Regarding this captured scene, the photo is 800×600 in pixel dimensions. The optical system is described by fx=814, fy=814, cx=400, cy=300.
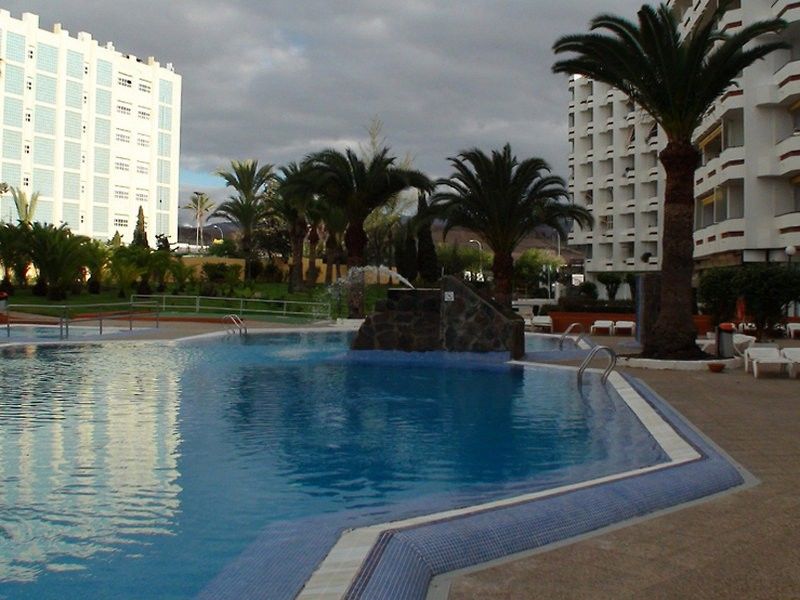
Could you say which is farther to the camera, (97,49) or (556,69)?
(97,49)

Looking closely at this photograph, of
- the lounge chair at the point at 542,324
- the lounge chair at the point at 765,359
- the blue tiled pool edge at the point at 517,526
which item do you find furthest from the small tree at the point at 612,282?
the blue tiled pool edge at the point at 517,526

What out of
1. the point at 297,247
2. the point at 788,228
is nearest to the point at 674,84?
the point at 788,228

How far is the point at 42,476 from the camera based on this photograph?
7.22 meters

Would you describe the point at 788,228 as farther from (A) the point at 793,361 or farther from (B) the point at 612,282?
(B) the point at 612,282

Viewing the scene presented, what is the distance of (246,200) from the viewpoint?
60.3 meters

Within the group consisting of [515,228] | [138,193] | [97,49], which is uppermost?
[97,49]

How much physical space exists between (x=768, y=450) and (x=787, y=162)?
32650mm

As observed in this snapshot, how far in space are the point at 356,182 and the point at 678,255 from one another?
18.8m

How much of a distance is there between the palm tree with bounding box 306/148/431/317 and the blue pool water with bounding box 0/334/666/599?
19069 mm

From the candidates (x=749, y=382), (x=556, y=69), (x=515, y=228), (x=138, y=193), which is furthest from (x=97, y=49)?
(x=749, y=382)

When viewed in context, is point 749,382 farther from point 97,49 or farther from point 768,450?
point 97,49

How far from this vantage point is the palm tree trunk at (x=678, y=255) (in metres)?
17.6

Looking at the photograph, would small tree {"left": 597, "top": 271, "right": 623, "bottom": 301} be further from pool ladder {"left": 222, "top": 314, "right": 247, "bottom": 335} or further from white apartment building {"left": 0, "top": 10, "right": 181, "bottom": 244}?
white apartment building {"left": 0, "top": 10, "right": 181, "bottom": 244}

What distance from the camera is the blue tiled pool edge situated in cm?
424
